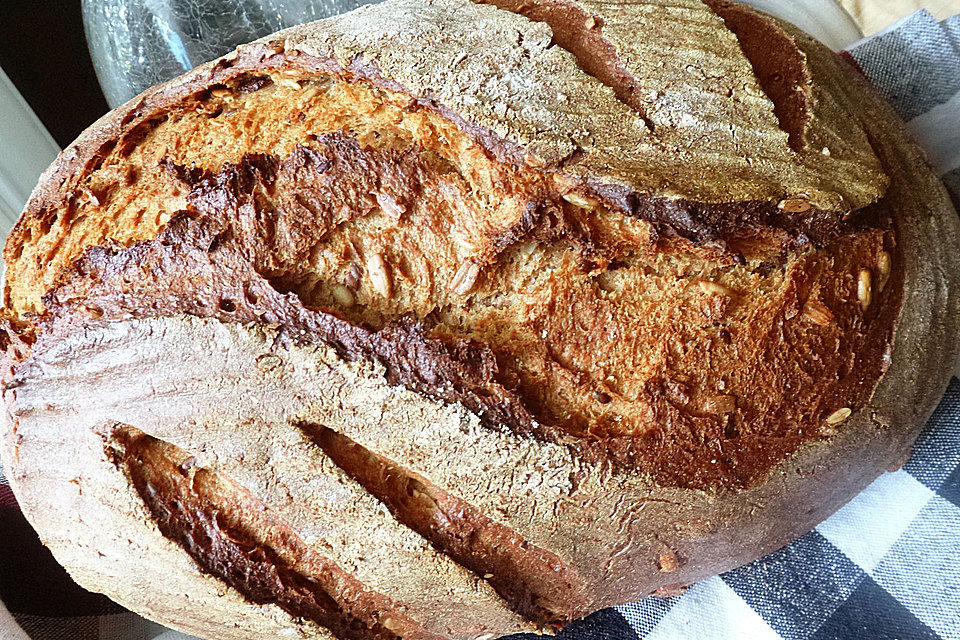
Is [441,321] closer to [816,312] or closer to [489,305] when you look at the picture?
[489,305]

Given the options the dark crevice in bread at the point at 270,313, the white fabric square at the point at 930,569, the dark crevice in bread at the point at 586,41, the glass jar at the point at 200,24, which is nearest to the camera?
the dark crevice in bread at the point at 270,313

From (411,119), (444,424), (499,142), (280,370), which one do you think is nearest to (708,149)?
(499,142)

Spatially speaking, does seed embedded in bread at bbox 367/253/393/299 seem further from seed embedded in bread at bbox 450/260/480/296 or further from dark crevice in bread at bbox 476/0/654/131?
dark crevice in bread at bbox 476/0/654/131

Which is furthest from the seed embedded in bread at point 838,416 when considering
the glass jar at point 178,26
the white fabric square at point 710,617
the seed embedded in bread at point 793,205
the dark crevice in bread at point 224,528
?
the glass jar at point 178,26

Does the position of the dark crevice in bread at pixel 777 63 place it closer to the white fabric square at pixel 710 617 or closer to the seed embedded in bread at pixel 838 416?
the seed embedded in bread at pixel 838 416

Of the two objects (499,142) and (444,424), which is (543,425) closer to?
(444,424)

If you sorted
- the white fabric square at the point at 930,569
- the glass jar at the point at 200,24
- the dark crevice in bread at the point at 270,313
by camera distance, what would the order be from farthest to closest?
1. the glass jar at the point at 200,24
2. the white fabric square at the point at 930,569
3. the dark crevice in bread at the point at 270,313

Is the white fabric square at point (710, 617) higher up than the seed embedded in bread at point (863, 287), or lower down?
lower down

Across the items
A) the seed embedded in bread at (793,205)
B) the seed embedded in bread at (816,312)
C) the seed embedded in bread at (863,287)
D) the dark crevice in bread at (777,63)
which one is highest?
the dark crevice in bread at (777,63)
